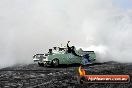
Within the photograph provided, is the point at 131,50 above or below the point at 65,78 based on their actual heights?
above

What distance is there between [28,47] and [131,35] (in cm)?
2174

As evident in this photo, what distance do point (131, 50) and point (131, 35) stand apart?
19029 mm

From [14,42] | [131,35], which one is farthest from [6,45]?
[131,35]

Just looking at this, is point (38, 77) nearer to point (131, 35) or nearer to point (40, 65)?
point (40, 65)

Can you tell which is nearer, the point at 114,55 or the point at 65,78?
the point at 65,78

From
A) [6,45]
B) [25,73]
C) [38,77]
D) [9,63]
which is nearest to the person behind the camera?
[38,77]

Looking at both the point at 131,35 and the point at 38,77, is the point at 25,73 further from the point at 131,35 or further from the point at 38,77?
the point at 131,35

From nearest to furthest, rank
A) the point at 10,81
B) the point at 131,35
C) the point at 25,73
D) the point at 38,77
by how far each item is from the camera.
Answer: the point at 10,81 < the point at 38,77 < the point at 25,73 < the point at 131,35

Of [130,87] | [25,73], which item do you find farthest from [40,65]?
[130,87]

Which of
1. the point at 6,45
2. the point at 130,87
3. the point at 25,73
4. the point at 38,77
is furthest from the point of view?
the point at 6,45

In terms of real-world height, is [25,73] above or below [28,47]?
below

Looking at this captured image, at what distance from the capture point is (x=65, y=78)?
27.3m

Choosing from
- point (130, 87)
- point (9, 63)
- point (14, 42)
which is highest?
point (14, 42)

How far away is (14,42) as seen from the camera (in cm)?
5778
